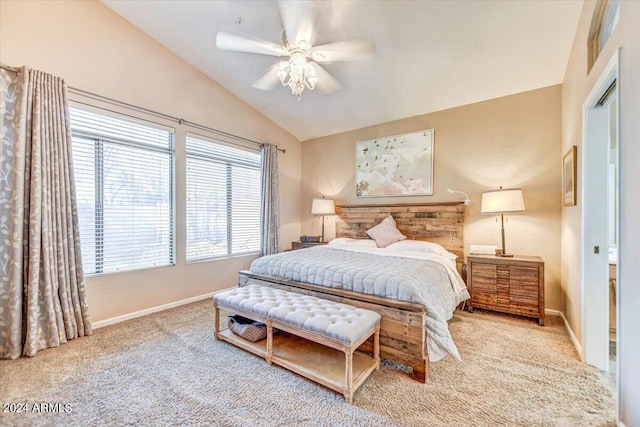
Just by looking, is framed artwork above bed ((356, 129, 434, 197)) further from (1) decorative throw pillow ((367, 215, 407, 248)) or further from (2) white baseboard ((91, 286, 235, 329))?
(2) white baseboard ((91, 286, 235, 329))

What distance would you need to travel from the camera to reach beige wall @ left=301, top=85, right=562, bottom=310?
3.35 meters

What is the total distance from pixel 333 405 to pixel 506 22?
3.62 metres

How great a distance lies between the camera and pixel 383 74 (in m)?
3.41

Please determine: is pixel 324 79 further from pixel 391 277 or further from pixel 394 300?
pixel 394 300

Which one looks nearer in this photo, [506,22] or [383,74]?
[506,22]

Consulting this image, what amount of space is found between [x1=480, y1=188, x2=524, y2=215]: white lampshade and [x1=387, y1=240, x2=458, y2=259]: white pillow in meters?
0.72

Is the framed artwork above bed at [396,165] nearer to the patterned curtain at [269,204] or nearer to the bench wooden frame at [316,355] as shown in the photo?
the patterned curtain at [269,204]

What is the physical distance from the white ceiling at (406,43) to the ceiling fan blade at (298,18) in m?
0.21

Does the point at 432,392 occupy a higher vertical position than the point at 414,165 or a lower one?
lower

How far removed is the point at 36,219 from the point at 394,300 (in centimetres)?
328

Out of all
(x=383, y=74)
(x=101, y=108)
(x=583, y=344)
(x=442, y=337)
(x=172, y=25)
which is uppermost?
(x=172, y=25)

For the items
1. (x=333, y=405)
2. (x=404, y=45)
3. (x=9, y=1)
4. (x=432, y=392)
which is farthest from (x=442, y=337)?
(x=9, y=1)

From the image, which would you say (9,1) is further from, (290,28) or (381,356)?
(381,356)

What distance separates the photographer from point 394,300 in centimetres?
211
